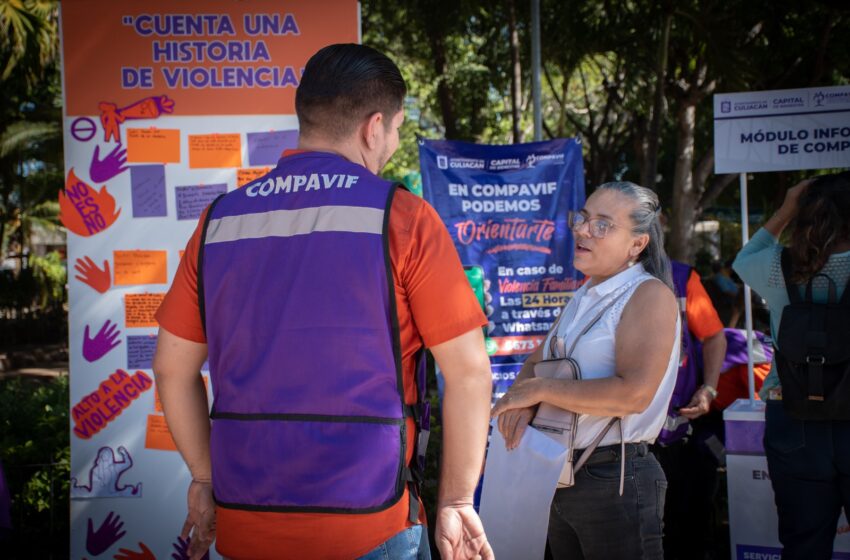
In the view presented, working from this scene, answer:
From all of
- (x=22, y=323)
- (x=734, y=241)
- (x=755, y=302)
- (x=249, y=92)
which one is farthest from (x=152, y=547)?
(x=734, y=241)

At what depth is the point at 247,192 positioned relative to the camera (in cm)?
179

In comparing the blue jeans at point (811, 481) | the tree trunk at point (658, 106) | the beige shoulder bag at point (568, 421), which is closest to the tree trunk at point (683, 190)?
the tree trunk at point (658, 106)

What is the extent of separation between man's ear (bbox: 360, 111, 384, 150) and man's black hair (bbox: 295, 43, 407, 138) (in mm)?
11

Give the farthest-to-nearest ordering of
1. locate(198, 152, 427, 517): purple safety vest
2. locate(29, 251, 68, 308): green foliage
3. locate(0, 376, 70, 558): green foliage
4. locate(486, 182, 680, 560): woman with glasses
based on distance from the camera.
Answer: locate(29, 251, 68, 308): green foliage → locate(0, 376, 70, 558): green foliage → locate(486, 182, 680, 560): woman with glasses → locate(198, 152, 427, 517): purple safety vest

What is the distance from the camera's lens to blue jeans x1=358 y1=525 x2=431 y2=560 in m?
1.67

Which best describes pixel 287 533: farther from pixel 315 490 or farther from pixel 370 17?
pixel 370 17

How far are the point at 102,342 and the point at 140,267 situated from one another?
0.41 meters

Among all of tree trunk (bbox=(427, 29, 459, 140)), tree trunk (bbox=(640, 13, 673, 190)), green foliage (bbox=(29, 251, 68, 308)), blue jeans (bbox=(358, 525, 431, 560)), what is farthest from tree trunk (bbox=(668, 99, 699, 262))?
Result: green foliage (bbox=(29, 251, 68, 308))

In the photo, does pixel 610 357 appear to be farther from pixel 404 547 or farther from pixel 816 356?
pixel 404 547

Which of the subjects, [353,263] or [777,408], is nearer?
[353,263]

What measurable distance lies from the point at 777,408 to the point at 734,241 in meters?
20.9

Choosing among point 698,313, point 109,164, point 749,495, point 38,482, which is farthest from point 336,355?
point 38,482

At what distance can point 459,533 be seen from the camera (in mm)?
1681

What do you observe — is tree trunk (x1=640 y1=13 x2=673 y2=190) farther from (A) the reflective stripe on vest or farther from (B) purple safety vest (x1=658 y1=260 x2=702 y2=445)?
(A) the reflective stripe on vest
